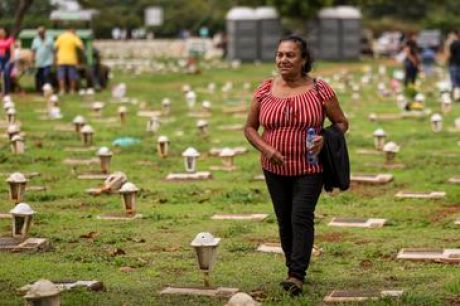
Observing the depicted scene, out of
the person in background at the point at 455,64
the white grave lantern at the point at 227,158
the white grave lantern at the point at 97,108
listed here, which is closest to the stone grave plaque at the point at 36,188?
the white grave lantern at the point at 227,158

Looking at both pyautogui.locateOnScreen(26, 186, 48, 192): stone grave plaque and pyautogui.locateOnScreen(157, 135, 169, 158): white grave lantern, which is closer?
pyautogui.locateOnScreen(26, 186, 48, 192): stone grave plaque

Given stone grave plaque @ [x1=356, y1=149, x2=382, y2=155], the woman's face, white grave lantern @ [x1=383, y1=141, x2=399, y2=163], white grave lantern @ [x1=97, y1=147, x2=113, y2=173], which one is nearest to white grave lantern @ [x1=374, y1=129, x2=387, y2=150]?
stone grave plaque @ [x1=356, y1=149, x2=382, y2=155]

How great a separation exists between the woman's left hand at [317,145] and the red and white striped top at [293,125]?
0.05 m

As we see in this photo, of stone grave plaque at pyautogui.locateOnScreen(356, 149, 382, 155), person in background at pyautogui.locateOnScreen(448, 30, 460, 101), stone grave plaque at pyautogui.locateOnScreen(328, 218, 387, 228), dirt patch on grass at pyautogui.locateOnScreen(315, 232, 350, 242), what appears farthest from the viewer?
person in background at pyautogui.locateOnScreen(448, 30, 460, 101)

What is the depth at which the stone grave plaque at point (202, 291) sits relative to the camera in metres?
7.29

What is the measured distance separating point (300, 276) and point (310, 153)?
787 mm

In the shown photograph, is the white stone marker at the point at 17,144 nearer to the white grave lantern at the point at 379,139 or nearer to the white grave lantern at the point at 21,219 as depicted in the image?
the white grave lantern at the point at 379,139

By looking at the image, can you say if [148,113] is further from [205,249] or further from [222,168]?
[205,249]

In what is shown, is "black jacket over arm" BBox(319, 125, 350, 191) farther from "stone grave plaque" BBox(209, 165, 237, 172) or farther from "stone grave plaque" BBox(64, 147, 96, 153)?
"stone grave plaque" BBox(64, 147, 96, 153)

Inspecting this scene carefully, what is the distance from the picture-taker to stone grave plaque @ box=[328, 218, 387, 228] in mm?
10172

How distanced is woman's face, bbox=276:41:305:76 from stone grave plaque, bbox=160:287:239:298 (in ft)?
4.74

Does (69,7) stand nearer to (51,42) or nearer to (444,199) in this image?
(51,42)

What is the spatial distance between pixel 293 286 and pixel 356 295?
0.40 m

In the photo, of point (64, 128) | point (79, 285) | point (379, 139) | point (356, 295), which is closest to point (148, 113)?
point (64, 128)
